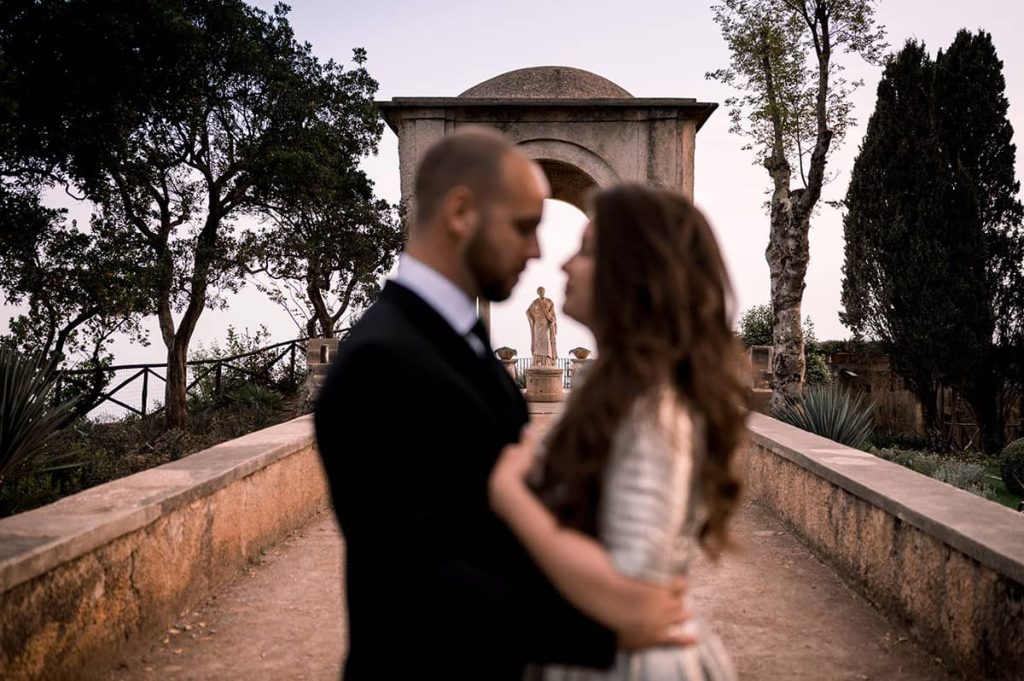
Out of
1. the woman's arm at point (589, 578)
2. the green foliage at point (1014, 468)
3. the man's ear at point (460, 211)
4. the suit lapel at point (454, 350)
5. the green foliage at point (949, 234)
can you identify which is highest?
the green foliage at point (949, 234)

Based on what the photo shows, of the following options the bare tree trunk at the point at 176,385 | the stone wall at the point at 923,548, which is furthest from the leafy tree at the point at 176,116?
the stone wall at the point at 923,548

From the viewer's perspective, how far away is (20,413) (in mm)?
6086

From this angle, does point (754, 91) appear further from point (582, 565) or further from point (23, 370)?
point (582, 565)

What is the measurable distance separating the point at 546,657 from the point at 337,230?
1722cm

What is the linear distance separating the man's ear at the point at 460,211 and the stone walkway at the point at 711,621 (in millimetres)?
3103

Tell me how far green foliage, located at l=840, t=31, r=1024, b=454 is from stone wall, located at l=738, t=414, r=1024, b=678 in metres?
14.3

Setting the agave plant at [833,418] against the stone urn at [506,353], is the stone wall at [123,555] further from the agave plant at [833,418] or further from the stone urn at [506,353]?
the stone urn at [506,353]

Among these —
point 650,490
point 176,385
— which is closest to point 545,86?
point 176,385

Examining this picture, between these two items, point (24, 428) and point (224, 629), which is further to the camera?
point (24, 428)

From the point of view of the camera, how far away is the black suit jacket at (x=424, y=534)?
1.33 meters

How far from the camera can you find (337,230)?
17.9 metres

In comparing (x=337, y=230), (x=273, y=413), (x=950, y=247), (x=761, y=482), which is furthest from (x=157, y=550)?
(x=950, y=247)

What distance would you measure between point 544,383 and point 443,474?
15.9 m

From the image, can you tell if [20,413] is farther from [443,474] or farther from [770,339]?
[770,339]
